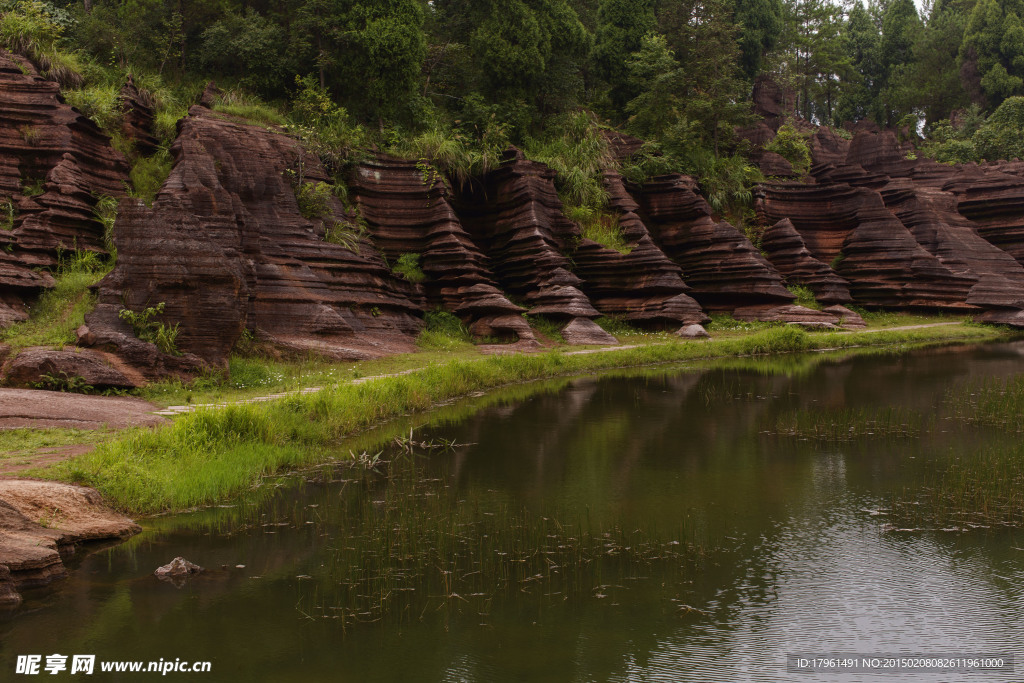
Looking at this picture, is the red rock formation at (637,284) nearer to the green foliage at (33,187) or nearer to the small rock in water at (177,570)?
the green foliage at (33,187)

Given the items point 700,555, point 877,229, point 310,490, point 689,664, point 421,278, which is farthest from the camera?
point 877,229

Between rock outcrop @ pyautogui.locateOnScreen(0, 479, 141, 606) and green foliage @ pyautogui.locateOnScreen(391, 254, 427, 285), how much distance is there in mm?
19088

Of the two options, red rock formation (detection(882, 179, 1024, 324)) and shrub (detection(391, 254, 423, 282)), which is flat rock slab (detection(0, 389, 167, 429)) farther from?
red rock formation (detection(882, 179, 1024, 324))

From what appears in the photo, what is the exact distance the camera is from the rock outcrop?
22.2 feet

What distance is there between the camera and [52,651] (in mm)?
5852

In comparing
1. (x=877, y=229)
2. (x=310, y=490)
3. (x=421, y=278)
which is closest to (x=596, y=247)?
(x=421, y=278)

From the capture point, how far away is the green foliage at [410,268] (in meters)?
27.4

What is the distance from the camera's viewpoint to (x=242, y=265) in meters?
18.7

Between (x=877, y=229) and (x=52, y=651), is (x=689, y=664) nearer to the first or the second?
(x=52, y=651)

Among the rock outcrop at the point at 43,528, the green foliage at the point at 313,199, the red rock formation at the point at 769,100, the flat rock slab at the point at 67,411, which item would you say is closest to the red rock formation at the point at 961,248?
the red rock formation at the point at 769,100

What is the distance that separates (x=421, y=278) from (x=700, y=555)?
21188 millimetres

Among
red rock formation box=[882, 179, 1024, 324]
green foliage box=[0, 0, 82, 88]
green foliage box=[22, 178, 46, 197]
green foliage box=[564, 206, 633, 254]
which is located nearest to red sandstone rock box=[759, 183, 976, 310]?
red rock formation box=[882, 179, 1024, 324]

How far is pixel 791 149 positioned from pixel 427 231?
2638cm

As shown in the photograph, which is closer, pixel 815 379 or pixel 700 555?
pixel 700 555
